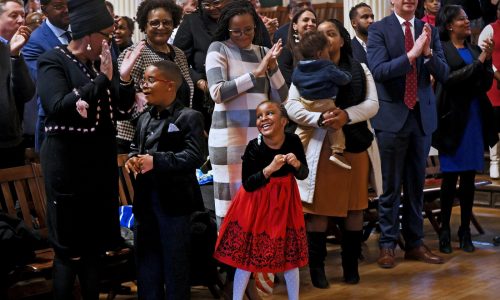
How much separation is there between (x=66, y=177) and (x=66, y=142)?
0.17 meters

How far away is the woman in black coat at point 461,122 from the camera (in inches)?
292

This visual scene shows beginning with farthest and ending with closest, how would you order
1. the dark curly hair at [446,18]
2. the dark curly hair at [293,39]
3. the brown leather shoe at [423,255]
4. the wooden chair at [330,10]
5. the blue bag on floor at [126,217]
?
the wooden chair at [330,10] < the dark curly hair at [446,18] < the brown leather shoe at [423,255] < the dark curly hair at [293,39] < the blue bag on floor at [126,217]

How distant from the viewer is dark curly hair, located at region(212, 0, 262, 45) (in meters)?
5.82

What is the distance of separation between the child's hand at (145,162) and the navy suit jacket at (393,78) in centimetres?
240

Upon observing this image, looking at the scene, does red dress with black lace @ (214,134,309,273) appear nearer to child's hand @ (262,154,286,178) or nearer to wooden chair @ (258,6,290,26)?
child's hand @ (262,154,286,178)

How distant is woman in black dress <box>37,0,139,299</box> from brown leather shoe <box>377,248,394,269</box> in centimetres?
253

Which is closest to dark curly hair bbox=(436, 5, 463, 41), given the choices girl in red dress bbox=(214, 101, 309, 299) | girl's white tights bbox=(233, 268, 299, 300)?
girl in red dress bbox=(214, 101, 309, 299)

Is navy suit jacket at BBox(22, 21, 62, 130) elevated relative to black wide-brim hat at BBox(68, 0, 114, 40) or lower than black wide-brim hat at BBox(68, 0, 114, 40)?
lower

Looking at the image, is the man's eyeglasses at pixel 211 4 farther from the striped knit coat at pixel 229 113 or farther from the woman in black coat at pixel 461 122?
the woman in black coat at pixel 461 122

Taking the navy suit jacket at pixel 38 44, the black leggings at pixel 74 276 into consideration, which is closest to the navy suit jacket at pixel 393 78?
the navy suit jacket at pixel 38 44

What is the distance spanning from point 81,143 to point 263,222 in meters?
1.13

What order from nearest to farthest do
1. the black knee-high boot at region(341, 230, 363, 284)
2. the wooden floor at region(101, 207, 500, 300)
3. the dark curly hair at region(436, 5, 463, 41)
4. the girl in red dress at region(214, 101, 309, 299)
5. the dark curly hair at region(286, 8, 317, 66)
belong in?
the girl in red dress at region(214, 101, 309, 299), the wooden floor at region(101, 207, 500, 300), the black knee-high boot at region(341, 230, 363, 284), the dark curly hair at region(286, 8, 317, 66), the dark curly hair at region(436, 5, 463, 41)

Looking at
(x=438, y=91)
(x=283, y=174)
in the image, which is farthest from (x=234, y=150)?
(x=438, y=91)

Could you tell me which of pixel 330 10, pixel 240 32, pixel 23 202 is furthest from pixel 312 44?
pixel 330 10
